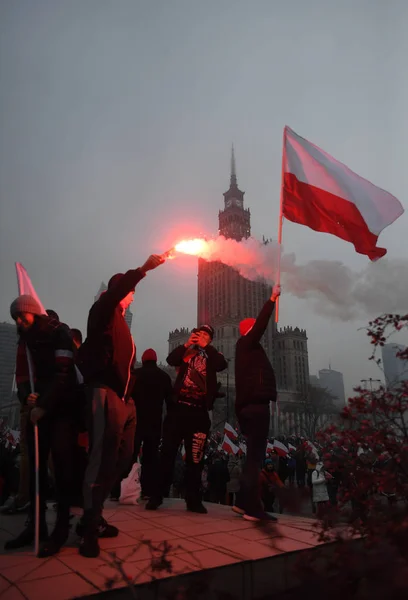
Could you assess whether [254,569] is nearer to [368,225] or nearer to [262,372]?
[262,372]

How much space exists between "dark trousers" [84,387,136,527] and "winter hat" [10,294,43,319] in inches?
38.2

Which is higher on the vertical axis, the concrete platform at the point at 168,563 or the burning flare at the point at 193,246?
the burning flare at the point at 193,246

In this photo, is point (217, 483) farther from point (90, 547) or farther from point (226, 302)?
point (226, 302)

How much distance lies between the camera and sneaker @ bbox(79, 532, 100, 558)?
2.87 metres

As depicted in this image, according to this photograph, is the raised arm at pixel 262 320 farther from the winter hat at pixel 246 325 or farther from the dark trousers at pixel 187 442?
the dark trousers at pixel 187 442

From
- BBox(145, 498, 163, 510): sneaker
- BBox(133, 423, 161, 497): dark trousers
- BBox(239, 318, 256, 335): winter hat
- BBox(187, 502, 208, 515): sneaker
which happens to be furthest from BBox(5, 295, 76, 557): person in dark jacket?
BBox(239, 318, 256, 335): winter hat

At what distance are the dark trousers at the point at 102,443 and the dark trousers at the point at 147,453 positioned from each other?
248 cm

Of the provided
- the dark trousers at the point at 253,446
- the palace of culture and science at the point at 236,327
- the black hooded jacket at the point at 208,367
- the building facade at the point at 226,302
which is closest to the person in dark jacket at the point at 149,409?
the black hooded jacket at the point at 208,367

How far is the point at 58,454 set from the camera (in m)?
3.35

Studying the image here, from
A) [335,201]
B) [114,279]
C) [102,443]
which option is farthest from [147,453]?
[335,201]

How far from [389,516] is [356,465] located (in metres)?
1.34

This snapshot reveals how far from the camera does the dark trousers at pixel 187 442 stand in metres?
5.23

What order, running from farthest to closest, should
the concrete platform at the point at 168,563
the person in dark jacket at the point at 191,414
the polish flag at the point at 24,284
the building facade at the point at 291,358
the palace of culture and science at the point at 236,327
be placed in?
the building facade at the point at 291,358
the palace of culture and science at the point at 236,327
the person in dark jacket at the point at 191,414
the polish flag at the point at 24,284
the concrete platform at the point at 168,563

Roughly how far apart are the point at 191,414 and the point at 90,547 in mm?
2511
